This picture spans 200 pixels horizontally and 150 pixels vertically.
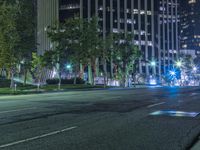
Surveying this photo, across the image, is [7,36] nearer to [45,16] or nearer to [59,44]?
[59,44]

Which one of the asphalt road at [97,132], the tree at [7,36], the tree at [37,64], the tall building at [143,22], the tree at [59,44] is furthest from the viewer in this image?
the tall building at [143,22]

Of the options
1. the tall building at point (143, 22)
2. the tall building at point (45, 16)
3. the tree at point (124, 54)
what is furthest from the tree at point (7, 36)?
the tall building at point (143, 22)

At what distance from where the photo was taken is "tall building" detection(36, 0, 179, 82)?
135 meters

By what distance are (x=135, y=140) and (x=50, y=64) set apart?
2405 inches

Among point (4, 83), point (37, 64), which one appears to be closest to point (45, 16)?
point (37, 64)

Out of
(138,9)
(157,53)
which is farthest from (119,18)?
(157,53)

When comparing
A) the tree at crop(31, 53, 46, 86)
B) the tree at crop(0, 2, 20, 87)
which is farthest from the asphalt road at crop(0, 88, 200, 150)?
the tree at crop(31, 53, 46, 86)

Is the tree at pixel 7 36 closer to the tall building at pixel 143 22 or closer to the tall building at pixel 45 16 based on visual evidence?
the tall building at pixel 45 16

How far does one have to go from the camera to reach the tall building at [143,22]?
135 metres

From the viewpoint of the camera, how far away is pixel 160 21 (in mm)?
160000

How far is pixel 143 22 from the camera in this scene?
149 meters

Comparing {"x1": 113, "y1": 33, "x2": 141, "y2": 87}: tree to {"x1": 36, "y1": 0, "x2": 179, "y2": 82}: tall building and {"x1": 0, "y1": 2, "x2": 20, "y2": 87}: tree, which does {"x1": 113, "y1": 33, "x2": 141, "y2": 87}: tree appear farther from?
{"x1": 36, "y1": 0, "x2": 179, "y2": 82}: tall building

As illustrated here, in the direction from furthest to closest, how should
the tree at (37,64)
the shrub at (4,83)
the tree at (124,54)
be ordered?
the tree at (124,54) < the tree at (37,64) < the shrub at (4,83)

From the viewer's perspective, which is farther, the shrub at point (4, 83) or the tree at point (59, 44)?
the tree at point (59, 44)
